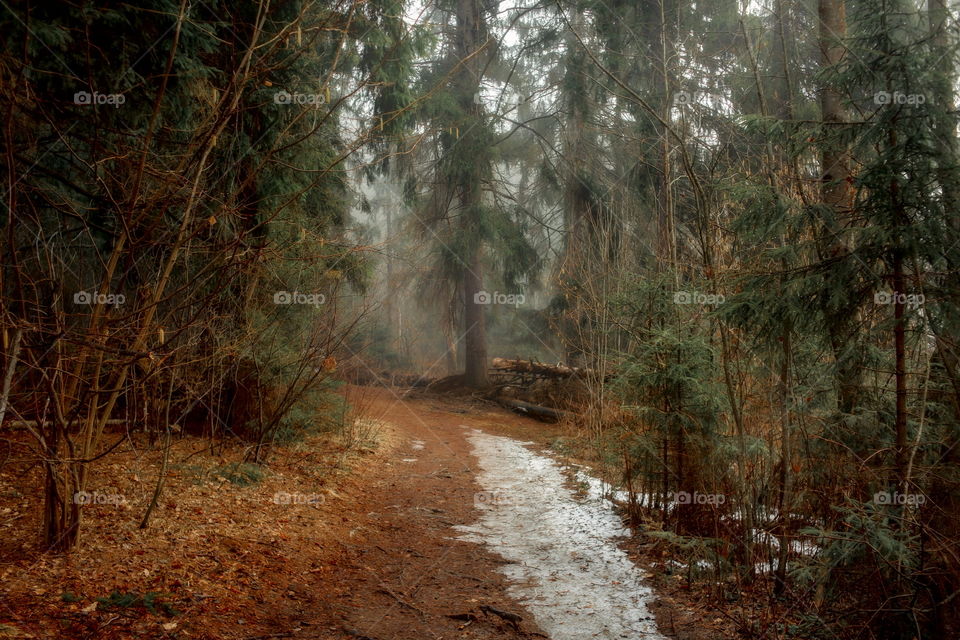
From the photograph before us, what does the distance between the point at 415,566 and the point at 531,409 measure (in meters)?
11.8

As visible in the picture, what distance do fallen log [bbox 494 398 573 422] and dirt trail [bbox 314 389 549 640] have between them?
5996 mm

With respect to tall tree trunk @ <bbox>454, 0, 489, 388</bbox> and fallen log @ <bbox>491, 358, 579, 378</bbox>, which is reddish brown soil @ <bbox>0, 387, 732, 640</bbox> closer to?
fallen log @ <bbox>491, 358, 579, 378</bbox>

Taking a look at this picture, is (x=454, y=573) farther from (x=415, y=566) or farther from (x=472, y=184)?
(x=472, y=184)

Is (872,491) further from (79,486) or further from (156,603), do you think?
(79,486)

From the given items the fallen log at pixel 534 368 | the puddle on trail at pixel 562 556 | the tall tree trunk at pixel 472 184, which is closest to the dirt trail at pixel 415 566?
the puddle on trail at pixel 562 556

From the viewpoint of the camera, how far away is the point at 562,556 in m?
6.18

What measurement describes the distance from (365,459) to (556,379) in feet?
28.4

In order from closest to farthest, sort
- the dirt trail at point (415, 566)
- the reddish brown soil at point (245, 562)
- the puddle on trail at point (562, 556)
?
the reddish brown soil at point (245, 562), the dirt trail at point (415, 566), the puddle on trail at point (562, 556)

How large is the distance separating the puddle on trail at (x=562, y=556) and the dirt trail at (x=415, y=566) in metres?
0.21

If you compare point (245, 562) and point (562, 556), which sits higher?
point (245, 562)

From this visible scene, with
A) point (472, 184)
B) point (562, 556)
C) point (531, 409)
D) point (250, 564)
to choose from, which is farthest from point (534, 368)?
point (250, 564)

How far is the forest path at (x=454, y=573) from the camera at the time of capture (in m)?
4.48

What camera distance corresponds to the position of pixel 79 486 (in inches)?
173

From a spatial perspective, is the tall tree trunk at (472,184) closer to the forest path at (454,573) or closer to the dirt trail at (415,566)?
the dirt trail at (415,566)
